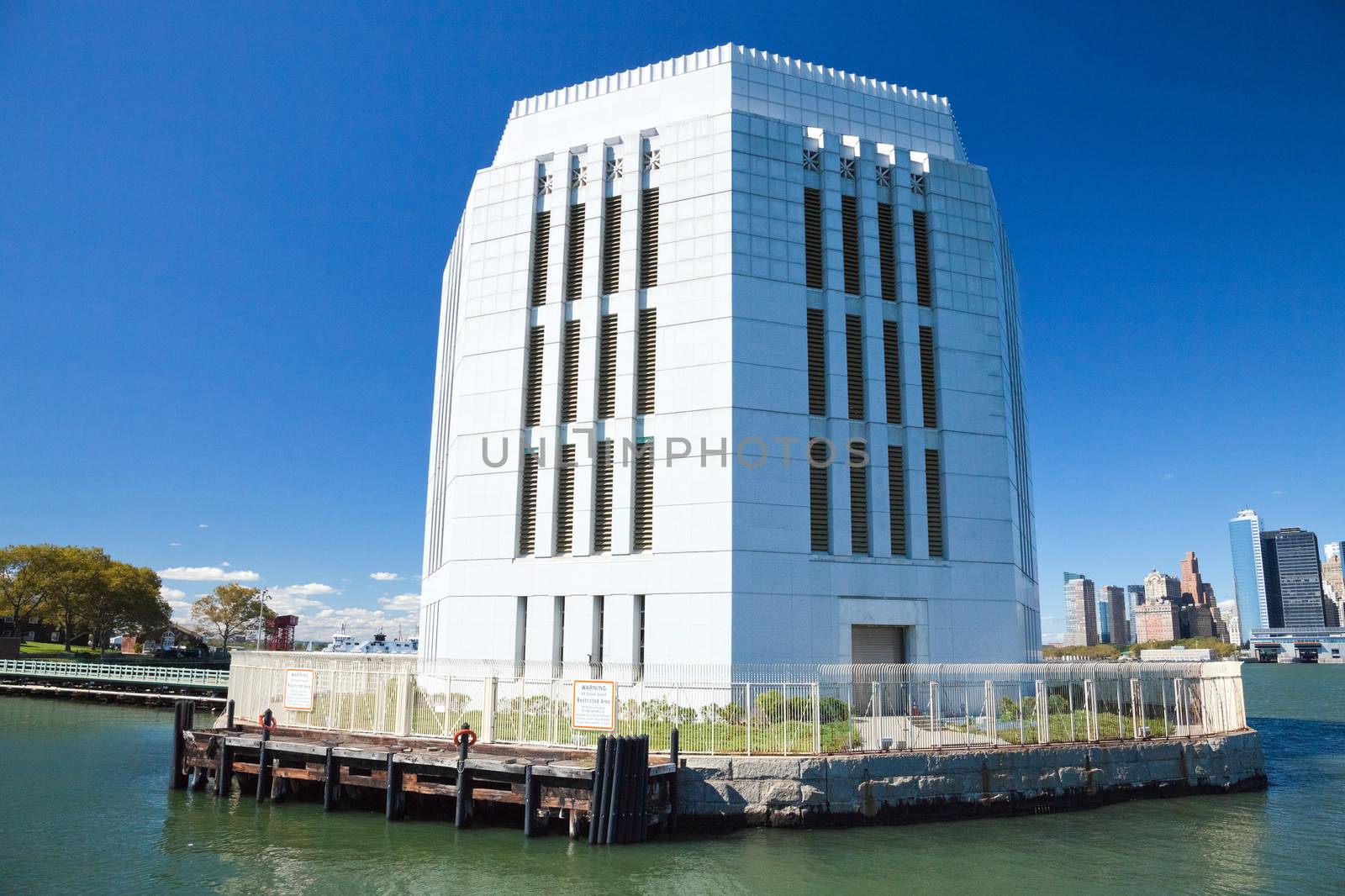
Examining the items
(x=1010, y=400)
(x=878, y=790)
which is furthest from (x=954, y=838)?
(x=1010, y=400)

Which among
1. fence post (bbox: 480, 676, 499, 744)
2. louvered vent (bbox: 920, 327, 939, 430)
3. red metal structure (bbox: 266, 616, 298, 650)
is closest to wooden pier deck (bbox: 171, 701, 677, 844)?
fence post (bbox: 480, 676, 499, 744)

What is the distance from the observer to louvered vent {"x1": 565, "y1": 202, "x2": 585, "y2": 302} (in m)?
41.4

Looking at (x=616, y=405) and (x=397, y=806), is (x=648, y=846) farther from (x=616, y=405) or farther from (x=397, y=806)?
(x=616, y=405)

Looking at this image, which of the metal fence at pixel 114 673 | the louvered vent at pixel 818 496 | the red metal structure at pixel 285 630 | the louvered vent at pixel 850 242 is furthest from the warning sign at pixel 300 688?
the red metal structure at pixel 285 630

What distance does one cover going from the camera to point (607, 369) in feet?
132

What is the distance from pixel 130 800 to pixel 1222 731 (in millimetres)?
38264

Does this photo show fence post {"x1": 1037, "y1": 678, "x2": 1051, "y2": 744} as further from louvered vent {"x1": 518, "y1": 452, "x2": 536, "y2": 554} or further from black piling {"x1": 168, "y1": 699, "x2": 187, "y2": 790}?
black piling {"x1": 168, "y1": 699, "x2": 187, "y2": 790}

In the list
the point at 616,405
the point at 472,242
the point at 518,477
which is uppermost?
the point at 472,242

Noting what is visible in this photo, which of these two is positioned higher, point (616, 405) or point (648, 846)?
point (616, 405)

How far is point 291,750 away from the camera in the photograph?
27.1 m

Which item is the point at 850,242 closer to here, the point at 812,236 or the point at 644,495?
the point at 812,236

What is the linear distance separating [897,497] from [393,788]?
2395 centimetres

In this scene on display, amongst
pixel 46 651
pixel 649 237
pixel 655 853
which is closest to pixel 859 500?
pixel 649 237

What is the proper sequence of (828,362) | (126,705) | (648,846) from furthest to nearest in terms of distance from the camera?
(126,705) < (828,362) < (648,846)
